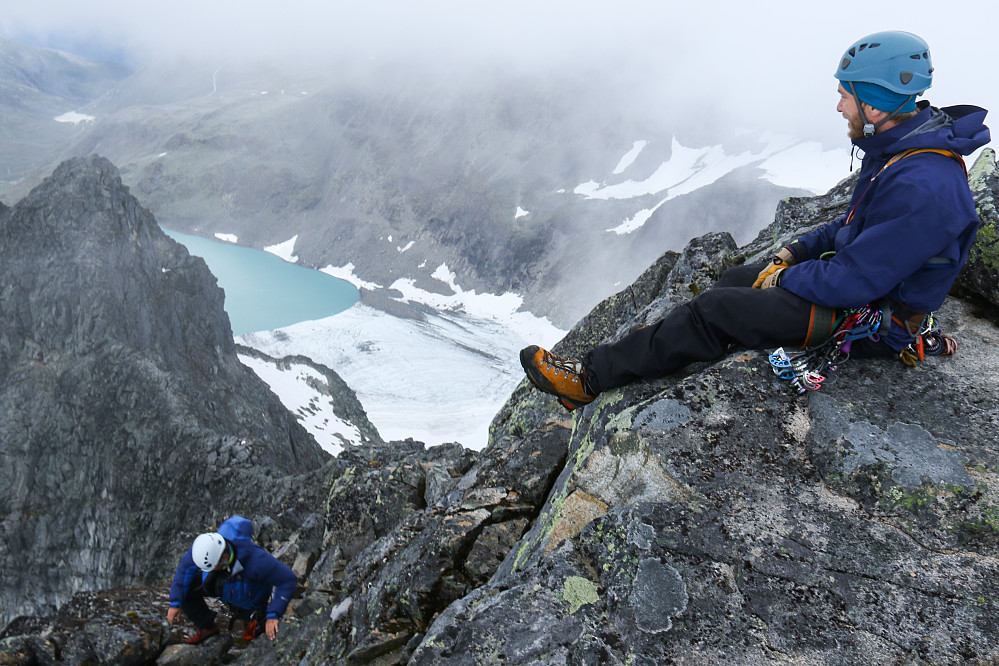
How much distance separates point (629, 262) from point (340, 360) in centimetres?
8155

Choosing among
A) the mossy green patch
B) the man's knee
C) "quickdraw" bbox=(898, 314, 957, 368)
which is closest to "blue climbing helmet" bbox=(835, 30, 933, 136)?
the man's knee

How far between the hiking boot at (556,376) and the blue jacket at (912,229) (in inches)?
90.2

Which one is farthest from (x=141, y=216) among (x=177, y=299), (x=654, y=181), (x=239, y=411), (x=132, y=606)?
(x=654, y=181)

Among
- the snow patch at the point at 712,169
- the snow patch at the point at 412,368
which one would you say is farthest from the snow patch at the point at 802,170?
the snow patch at the point at 412,368

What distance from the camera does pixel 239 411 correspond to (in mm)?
41312

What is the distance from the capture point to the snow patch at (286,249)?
6767 inches

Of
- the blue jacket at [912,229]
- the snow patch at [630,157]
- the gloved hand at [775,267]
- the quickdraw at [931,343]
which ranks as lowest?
the snow patch at [630,157]

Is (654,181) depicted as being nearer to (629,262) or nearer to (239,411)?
(629,262)

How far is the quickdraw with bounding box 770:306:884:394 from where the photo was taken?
506 cm

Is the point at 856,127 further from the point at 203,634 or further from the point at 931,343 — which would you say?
the point at 203,634

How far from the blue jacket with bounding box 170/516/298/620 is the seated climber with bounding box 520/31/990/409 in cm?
625

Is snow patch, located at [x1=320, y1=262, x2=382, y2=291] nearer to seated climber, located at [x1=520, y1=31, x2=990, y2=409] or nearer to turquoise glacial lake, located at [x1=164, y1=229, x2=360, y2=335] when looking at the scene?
turquoise glacial lake, located at [x1=164, y1=229, x2=360, y2=335]

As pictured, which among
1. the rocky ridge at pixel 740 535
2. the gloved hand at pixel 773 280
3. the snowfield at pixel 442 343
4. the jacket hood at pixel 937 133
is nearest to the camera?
the rocky ridge at pixel 740 535

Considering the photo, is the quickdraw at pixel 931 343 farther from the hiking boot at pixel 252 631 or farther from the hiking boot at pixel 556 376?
the hiking boot at pixel 252 631
